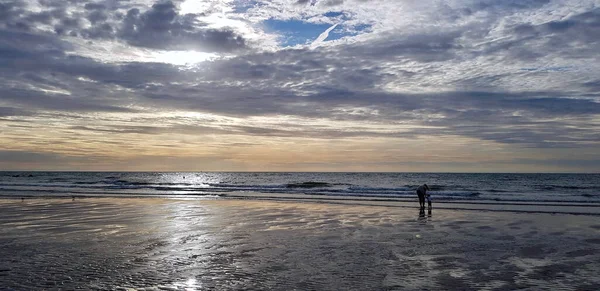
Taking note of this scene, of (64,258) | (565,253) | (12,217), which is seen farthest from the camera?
(12,217)

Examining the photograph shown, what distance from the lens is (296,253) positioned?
496 inches

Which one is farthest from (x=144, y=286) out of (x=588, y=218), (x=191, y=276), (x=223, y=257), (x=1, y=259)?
(x=588, y=218)

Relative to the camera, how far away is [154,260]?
11359 mm

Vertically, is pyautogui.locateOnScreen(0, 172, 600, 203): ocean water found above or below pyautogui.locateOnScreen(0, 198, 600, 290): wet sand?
below

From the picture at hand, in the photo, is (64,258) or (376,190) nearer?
(64,258)

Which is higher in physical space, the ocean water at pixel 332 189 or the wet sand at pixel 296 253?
the wet sand at pixel 296 253

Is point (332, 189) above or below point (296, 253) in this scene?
below

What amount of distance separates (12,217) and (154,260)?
46.8ft

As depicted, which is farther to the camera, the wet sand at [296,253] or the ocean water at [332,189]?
the ocean water at [332,189]

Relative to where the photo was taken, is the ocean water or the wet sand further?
the ocean water

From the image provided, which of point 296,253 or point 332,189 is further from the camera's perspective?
point 332,189

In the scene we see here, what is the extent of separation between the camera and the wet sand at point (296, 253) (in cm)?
936

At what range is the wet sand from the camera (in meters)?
9.36

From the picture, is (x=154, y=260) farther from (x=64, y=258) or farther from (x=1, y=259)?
(x=1, y=259)
